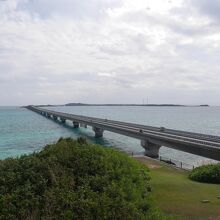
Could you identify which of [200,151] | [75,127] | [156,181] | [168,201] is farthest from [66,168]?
[75,127]

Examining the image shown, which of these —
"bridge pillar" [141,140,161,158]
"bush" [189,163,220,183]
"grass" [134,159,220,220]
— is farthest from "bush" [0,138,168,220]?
"bridge pillar" [141,140,161,158]

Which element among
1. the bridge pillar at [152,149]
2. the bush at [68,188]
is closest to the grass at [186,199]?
the bush at [68,188]

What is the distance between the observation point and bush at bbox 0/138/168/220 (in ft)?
36.9

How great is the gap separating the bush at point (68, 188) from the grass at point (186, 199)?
2360 mm

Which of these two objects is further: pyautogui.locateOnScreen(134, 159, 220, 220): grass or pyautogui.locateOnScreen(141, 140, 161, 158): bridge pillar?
pyautogui.locateOnScreen(141, 140, 161, 158): bridge pillar

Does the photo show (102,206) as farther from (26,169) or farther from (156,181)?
(156,181)

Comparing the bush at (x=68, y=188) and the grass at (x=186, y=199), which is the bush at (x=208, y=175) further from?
the bush at (x=68, y=188)

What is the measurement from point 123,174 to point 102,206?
154 inches

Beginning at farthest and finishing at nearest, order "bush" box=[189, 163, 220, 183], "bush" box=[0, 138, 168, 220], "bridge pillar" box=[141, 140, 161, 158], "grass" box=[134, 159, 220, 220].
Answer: "bridge pillar" box=[141, 140, 161, 158], "bush" box=[189, 163, 220, 183], "grass" box=[134, 159, 220, 220], "bush" box=[0, 138, 168, 220]

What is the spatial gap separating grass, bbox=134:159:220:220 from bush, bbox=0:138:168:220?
7.74ft

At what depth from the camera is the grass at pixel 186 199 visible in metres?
16.1

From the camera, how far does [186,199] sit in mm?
18766

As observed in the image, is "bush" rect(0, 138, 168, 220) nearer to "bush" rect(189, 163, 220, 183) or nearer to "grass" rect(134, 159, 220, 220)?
"grass" rect(134, 159, 220, 220)

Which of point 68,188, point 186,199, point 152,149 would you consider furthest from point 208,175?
point 152,149
